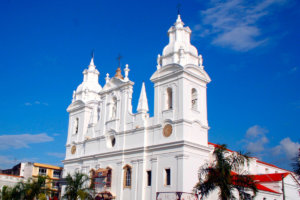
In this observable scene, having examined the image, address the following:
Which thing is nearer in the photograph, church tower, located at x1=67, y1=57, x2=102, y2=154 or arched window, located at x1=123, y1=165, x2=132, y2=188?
arched window, located at x1=123, y1=165, x2=132, y2=188

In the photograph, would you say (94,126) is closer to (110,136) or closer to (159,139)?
(110,136)

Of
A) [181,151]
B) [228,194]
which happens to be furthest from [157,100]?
[228,194]

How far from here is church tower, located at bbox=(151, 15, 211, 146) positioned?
27812 millimetres

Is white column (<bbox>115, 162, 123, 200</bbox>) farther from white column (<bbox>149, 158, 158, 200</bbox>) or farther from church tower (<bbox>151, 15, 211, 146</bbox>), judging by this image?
church tower (<bbox>151, 15, 211, 146</bbox>)

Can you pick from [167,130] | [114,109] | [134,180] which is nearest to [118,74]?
[114,109]

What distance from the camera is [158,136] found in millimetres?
28969

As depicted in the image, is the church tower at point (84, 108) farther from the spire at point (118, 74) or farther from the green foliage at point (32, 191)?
the green foliage at point (32, 191)

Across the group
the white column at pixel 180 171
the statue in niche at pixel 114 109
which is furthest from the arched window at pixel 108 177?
the white column at pixel 180 171

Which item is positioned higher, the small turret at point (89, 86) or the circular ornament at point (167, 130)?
the small turret at point (89, 86)

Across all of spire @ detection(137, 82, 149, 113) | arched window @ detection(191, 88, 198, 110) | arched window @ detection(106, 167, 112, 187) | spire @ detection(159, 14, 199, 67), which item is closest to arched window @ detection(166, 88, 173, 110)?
arched window @ detection(191, 88, 198, 110)

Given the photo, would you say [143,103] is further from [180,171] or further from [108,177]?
[180,171]

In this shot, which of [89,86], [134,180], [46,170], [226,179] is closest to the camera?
[226,179]

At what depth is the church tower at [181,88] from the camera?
27812mm

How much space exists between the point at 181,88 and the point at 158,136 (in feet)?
14.5
